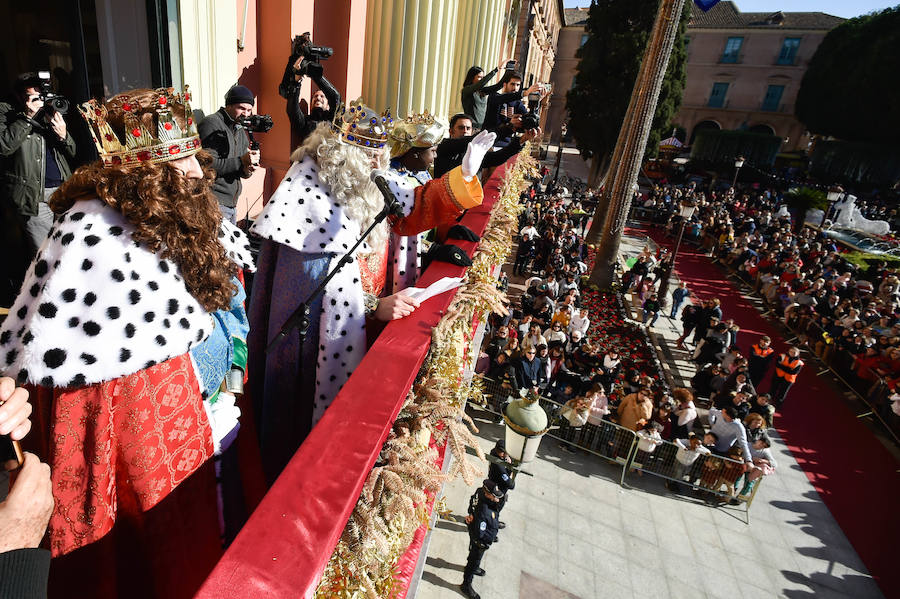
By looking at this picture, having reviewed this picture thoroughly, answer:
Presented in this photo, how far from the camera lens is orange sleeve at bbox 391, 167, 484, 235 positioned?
8.76ft

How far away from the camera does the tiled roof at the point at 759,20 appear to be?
42.1m

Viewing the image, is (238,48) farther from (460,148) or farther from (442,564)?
(442,564)

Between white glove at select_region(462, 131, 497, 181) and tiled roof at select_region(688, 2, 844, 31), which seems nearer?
white glove at select_region(462, 131, 497, 181)

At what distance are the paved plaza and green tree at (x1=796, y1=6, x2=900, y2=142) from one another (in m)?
38.9

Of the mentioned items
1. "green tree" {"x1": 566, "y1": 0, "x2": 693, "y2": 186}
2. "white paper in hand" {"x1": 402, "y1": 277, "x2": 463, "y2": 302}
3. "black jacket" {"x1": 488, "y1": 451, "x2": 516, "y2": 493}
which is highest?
"green tree" {"x1": 566, "y1": 0, "x2": 693, "y2": 186}

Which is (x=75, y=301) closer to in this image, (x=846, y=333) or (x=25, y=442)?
(x=25, y=442)

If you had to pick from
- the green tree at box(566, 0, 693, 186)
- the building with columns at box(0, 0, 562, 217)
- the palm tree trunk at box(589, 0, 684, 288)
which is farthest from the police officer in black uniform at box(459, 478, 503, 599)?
the green tree at box(566, 0, 693, 186)

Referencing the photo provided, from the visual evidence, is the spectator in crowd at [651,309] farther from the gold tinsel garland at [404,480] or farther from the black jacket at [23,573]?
the black jacket at [23,573]

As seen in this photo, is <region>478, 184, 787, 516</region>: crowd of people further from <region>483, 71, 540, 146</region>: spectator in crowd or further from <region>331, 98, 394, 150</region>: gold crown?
<region>331, 98, 394, 150</region>: gold crown

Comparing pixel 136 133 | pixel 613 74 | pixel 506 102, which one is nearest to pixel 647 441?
pixel 506 102

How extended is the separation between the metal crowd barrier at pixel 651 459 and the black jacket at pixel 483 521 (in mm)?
2508

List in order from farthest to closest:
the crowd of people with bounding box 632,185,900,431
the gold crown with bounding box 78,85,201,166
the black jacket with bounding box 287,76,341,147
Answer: the crowd of people with bounding box 632,185,900,431 < the black jacket with bounding box 287,76,341,147 < the gold crown with bounding box 78,85,201,166

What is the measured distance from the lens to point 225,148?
12.9 feet

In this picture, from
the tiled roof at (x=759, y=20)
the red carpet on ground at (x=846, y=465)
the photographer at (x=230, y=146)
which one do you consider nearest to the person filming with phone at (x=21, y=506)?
the photographer at (x=230, y=146)
